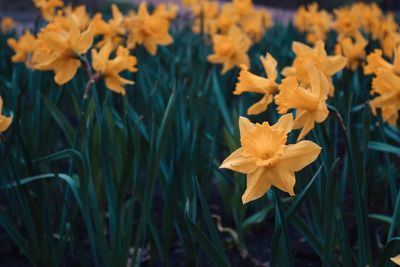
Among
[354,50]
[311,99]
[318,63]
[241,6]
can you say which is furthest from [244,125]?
[241,6]

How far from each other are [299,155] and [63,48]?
952 millimetres

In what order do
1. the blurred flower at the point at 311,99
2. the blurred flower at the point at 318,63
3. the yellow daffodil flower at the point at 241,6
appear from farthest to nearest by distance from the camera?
the yellow daffodil flower at the point at 241,6 → the blurred flower at the point at 318,63 → the blurred flower at the point at 311,99

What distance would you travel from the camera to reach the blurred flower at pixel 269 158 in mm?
1005

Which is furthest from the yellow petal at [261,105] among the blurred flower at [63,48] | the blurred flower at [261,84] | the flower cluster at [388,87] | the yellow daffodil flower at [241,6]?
the yellow daffodil flower at [241,6]

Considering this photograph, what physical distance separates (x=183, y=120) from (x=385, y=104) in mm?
610

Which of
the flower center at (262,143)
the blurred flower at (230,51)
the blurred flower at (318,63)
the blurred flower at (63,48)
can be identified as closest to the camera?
the flower center at (262,143)

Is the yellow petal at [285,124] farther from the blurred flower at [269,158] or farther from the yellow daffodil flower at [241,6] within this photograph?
the yellow daffodil flower at [241,6]

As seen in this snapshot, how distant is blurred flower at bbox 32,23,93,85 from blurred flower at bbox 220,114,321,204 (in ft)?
2.79

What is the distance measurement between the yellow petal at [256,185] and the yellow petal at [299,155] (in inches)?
1.5

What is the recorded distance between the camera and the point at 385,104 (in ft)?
4.83

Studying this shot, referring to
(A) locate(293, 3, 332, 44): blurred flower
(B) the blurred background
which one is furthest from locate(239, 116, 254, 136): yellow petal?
(B) the blurred background

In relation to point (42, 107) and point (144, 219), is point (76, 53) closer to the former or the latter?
point (42, 107)

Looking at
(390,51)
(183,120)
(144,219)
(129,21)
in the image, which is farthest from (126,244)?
(390,51)

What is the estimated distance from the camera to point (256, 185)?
3.35ft
